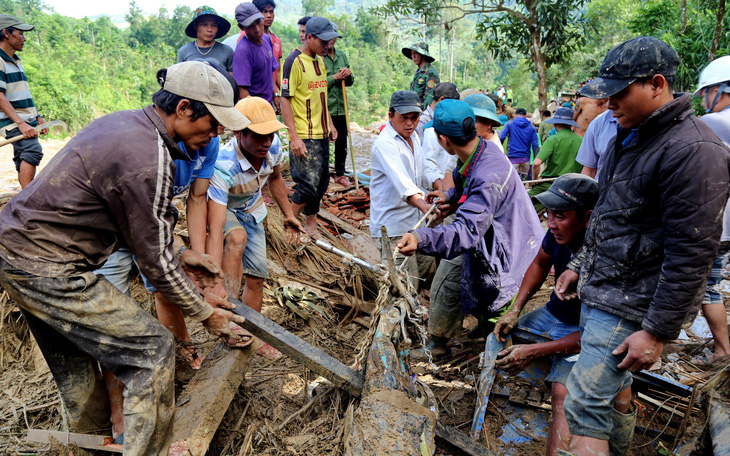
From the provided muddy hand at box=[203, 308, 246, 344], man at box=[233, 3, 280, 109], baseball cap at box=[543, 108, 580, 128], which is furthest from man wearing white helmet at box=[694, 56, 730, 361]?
man at box=[233, 3, 280, 109]

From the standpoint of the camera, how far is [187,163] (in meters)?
2.74

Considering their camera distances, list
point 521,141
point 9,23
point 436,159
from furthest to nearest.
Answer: point 521,141
point 436,159
point 9,23

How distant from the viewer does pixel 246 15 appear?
17.4 feet

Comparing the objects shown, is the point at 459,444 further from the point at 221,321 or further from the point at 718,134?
the point at 718,134

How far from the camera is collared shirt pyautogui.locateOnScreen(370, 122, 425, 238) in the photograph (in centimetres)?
392

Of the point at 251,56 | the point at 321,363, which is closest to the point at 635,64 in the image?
the point at 321,363

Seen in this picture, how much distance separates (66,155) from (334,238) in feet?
12.3

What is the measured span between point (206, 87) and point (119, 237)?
894mm

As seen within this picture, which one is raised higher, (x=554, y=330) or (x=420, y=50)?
(x=420, y=50)

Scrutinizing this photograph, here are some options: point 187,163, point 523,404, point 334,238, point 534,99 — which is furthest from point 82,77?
point 534,99

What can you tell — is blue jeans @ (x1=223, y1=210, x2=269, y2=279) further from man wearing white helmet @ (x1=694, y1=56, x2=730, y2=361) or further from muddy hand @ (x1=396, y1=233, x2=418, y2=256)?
man wearing white helmet @ (x1=694, y1=56, x2=730, y2=361)

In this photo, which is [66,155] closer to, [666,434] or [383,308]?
[383,308]

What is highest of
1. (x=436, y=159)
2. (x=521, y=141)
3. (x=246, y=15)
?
(x=246, y=15)

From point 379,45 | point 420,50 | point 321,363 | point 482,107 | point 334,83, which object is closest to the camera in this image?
point 321,363
